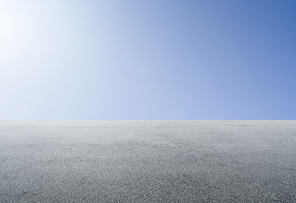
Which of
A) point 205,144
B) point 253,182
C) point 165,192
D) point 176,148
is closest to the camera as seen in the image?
point 165,192

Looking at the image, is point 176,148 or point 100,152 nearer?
point 100,152

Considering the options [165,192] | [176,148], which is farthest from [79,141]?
[165,192]

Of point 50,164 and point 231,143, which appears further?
point 231,143

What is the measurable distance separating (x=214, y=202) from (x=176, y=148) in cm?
155

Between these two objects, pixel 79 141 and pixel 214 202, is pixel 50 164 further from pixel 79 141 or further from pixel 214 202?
pixel 214 202

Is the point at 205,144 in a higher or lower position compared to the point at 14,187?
higher

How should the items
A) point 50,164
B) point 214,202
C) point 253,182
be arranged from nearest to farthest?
point 214,202, point 253,182, point 50,164

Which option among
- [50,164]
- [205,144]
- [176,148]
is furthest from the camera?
[205,144]

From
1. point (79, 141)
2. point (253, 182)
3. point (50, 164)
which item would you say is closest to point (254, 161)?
point (253, 182)

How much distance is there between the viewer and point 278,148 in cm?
299

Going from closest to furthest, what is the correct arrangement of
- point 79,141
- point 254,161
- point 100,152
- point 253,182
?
1. point 253,182
2. point 254,161
3. point 100,152
4. point 79,141

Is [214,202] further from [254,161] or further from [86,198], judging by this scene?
[254,161]

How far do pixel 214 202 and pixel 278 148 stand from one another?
2315 millimetres

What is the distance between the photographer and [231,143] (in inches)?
129
